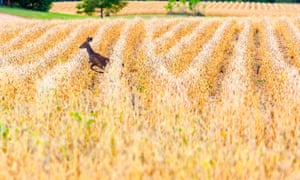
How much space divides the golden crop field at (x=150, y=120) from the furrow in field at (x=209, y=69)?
0.04m

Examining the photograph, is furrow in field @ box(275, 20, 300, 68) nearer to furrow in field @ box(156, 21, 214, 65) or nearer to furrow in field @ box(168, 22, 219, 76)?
furrow in field @ box(168, 22, 219, 76)

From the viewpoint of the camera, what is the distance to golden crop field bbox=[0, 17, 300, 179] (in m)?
4.91

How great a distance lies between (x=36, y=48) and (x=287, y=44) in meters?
8.01

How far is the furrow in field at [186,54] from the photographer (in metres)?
12.7

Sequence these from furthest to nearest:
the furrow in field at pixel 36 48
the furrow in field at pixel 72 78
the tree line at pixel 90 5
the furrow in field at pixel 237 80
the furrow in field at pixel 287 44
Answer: the tree line at pixel 90 5 < the furrow in field at pixel 287 44 < the furrow in field at pixel 36 48 < the furrow in field at pixel 72 78 < the furrow in field at pixel 237 80

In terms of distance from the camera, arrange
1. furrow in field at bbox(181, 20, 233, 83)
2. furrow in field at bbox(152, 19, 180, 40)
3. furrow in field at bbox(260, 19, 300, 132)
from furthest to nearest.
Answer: furrow in field at bbox(152, 19, 180, 40) < furrow in field at bbox(181, 20, 233, 83) < furrow in field at bbox(260, 19, 300, 132)

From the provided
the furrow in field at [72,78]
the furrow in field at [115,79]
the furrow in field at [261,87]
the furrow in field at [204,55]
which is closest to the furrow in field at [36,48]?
the furrow in field at [72,78]

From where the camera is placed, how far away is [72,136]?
5.98m

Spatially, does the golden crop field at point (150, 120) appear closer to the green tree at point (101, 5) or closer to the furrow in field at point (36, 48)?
the furrow in field at point (36, 48)

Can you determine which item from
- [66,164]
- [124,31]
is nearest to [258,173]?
[66,164]

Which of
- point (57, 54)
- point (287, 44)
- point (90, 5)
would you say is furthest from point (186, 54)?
point (90, 5)

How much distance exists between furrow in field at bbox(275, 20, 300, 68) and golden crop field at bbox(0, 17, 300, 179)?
21 centimetres

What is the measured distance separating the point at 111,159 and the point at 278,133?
202cm

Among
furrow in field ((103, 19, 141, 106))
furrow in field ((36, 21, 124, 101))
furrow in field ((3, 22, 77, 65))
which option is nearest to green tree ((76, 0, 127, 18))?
furrow in field ((3, 22, 77, 65))
